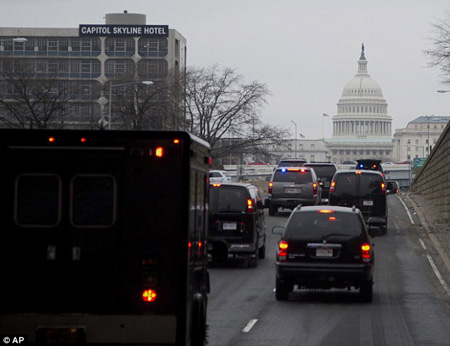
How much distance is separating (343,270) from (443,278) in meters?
6.26

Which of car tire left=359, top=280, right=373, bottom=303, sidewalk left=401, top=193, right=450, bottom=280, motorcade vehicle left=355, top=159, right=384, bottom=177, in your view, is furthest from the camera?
motorcade vehicle left=355, top=159, right=384, bottom=177

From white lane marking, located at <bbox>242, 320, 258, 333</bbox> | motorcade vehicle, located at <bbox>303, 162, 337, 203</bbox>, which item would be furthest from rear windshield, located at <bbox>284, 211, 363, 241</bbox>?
motorcade vehicle, located at <bbox>303, 162, 337, 203</bbox>

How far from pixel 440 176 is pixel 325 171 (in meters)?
5.28

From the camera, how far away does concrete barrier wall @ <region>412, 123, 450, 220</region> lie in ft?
147

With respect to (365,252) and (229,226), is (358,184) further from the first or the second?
(365,252)

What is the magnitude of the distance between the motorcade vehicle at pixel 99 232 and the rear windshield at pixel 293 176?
3263 centimetres

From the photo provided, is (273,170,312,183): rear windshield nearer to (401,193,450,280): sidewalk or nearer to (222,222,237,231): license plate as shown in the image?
(401,193,450,280): sidewalk

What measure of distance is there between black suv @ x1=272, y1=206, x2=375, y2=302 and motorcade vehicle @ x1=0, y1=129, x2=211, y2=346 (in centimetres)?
847

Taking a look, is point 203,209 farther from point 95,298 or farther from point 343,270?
point 343,270

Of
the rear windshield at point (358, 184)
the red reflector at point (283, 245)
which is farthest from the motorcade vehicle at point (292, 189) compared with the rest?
the red reflector at point (283, 245)

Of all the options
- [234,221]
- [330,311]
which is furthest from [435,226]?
[330,311]

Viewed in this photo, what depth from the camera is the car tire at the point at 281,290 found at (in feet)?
62.3

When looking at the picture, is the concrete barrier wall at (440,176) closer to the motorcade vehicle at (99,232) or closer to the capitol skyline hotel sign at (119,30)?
the motorcade vehicle at (99,232)

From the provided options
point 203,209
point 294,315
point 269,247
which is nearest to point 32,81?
point 269,247
